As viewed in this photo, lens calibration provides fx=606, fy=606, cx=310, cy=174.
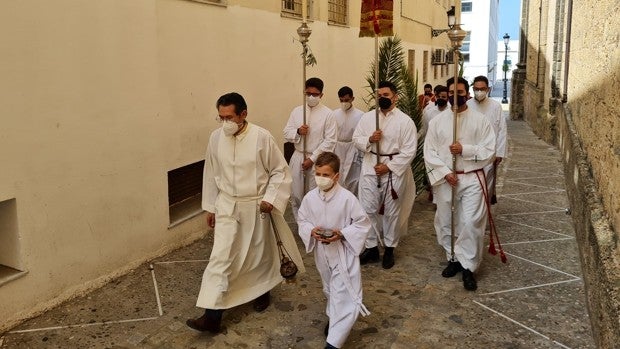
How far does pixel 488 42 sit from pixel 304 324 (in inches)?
2085

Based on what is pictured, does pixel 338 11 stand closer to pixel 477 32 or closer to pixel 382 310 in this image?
pixel 382 310

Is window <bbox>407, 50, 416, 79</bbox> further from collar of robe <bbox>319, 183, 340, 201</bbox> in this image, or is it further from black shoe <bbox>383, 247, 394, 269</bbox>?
collar of robe <bbox>319, 183, 340, 201</bbox>

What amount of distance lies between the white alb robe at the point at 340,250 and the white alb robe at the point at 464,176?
1.62 m

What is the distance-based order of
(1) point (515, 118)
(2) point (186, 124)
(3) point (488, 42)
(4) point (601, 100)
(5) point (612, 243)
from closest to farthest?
(5) point (612, 243) → (4) point (601, 100) → (2) point (186, 124) → (1) point (515, 118) → (3) point (488, 42)

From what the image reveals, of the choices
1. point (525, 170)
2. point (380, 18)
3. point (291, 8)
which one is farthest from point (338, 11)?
point (380, 18)

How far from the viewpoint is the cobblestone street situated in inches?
174

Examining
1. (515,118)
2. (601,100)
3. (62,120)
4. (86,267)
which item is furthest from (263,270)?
(515,118)

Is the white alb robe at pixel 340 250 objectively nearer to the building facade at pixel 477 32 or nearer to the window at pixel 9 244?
the window at pixel 9 244

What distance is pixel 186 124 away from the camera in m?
6.66

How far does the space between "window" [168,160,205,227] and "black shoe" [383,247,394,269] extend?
2258 millimetres

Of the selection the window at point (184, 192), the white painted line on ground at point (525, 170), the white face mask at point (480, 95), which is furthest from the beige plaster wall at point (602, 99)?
the window at point (184, 192)

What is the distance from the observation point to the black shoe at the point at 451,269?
571 centimetres

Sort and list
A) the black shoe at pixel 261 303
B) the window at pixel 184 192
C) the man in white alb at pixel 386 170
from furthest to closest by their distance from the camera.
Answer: the window at pixel 184 192 < the man in white alb at pixel 386 170 < the black shoe at pixel 261 303

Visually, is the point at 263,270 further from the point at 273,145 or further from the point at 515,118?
the point at 515,118
